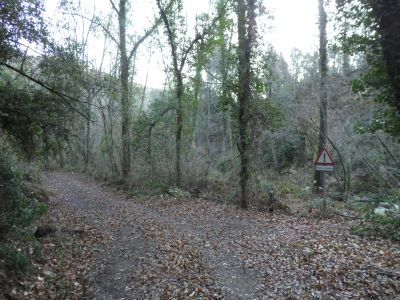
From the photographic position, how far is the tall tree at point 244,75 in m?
12.6

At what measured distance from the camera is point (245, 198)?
13.4 meters

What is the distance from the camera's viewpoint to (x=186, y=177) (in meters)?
17.4

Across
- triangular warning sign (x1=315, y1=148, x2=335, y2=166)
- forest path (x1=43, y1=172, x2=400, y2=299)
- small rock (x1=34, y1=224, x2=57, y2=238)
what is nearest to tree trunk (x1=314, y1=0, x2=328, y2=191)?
triangular warning sign (x1=315, y1=148, x2=335, y2=166)

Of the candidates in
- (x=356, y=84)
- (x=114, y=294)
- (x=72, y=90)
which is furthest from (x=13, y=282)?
(x=356, y=84)

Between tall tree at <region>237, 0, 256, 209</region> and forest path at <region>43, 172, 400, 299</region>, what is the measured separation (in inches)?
78.0

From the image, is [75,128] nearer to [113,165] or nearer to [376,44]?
[376,44]

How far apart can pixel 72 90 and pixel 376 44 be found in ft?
25.2

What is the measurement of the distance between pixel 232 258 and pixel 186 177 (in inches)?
391

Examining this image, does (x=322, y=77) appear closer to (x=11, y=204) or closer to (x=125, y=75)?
(x=125, y=75)

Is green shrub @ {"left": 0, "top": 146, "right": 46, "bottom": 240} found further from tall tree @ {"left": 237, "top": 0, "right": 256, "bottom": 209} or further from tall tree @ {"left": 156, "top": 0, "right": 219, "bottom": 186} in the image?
tall tree @ {"left": 156, "top": 0, "right": 219, "bottom": 186}

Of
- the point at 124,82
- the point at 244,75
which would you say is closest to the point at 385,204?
the point at 244,75

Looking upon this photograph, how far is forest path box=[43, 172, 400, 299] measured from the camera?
5.98 metres

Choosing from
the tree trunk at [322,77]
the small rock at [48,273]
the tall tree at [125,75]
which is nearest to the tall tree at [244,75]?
the tree trunk at [322,77]

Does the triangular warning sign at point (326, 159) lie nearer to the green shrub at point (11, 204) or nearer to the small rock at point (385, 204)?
Result: the small rock at point (385, 204)
